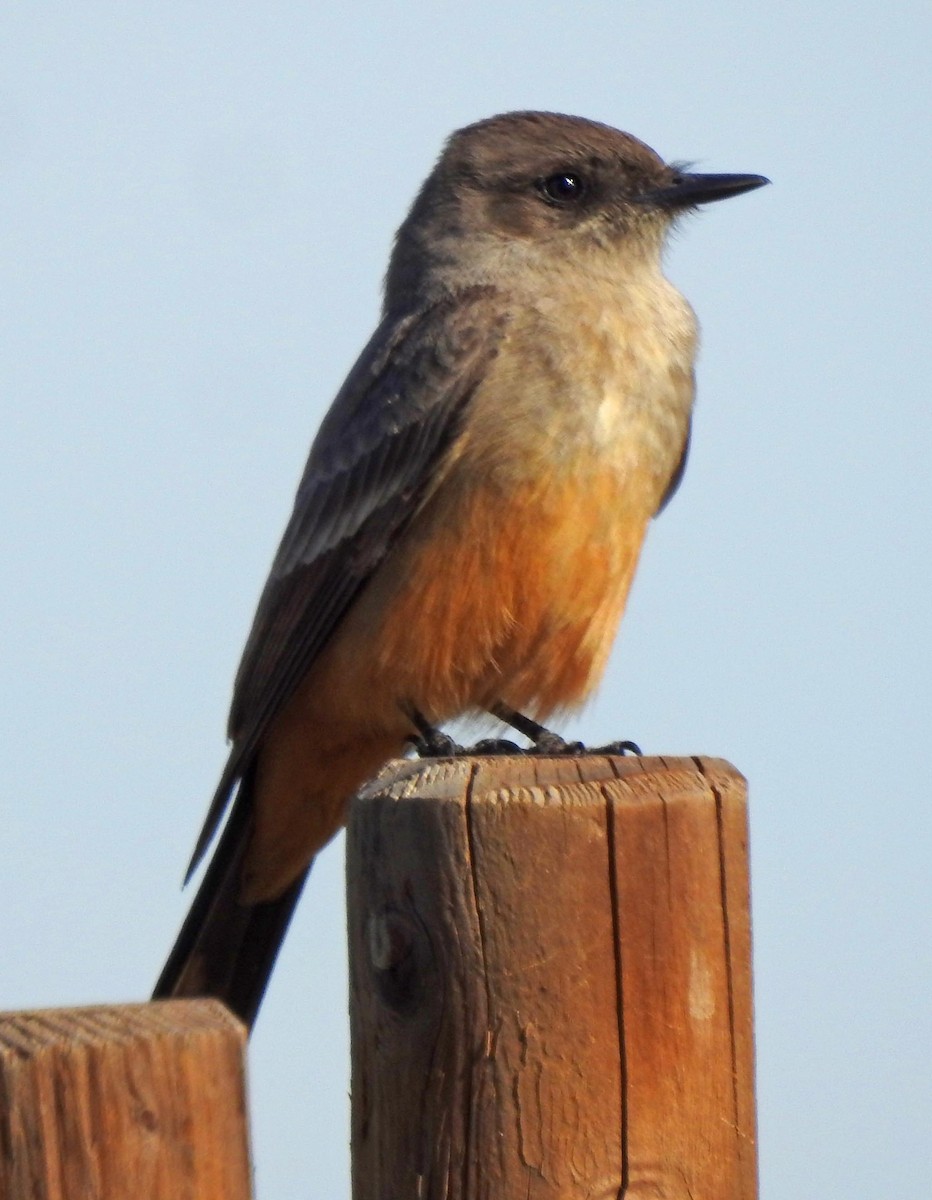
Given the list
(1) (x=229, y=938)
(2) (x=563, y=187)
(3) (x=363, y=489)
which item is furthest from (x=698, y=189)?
(1) (x=229, y=938)

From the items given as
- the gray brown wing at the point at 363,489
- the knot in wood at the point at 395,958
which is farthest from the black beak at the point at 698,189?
the knot in wood at the point at 395,958

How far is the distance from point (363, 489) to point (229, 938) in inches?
63.2

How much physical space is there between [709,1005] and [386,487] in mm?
3615

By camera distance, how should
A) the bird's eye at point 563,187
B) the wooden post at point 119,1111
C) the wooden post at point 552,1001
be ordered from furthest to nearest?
the bird's eye at point 563,187
the wooden post at point 552,1001
the wooden post at point 119,1111

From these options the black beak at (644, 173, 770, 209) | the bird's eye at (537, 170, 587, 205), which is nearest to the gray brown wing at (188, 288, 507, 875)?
the bird's eye at (537, 170, 587, 205)

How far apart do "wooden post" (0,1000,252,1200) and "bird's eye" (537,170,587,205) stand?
543 centimetres

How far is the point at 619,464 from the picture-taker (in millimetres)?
6438

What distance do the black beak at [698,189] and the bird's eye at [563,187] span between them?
0.26m

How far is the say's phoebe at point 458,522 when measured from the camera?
6.35m

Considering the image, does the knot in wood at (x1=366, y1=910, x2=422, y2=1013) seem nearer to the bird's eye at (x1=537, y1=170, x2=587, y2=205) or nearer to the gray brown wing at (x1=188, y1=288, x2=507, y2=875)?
the gray brown wing at (x1=188, y1=288, x2=507, y2=875)

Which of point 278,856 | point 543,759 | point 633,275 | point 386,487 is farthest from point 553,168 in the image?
point 543,759

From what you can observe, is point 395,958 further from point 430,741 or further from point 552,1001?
point 430,741

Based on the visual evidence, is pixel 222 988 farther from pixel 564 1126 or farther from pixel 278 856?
pixel 564 1126

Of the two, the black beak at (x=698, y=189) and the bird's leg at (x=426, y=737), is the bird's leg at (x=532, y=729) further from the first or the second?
the black beak at (x=698, y=189)
